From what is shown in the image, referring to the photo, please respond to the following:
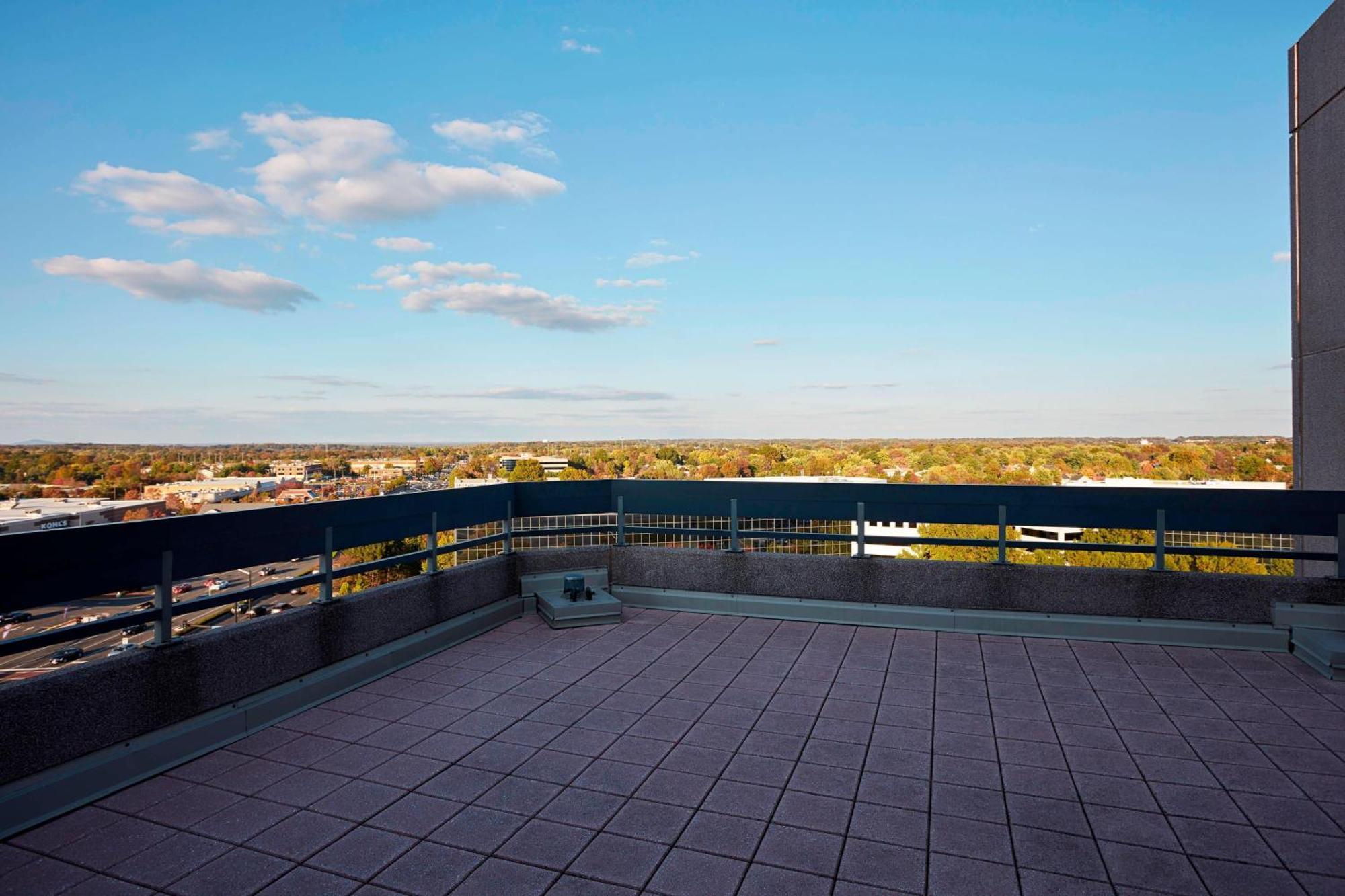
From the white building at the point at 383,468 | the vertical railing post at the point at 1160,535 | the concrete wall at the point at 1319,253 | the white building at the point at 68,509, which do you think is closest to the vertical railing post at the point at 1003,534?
the vertical railing post at the point at 1160,535

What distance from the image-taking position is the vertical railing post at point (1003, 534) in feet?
19.2

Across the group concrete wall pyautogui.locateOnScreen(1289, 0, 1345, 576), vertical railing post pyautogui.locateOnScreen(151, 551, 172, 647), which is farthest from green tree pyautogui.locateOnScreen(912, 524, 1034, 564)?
vertical railing post pyautogui.locateOnScreen(151, 551, 172, 647)

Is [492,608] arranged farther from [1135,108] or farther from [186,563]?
[1135,108]

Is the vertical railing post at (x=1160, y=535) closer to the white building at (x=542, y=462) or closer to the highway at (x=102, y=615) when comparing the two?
the highway at (x=102, y=615)

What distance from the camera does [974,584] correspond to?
235 inches

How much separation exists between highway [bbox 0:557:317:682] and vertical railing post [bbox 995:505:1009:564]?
213 inches

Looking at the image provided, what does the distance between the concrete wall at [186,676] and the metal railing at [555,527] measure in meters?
0.20

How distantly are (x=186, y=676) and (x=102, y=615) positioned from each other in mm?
538

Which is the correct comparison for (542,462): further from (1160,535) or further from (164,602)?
(164,602)

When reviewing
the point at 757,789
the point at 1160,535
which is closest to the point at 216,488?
the point at 757,789

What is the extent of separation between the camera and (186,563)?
3648 mm

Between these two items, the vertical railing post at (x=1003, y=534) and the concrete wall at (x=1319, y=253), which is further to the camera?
the concrete wall at (x=1319, y=253)

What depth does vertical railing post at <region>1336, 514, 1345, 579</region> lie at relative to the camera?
5184 mm

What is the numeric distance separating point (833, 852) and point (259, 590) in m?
3.30
